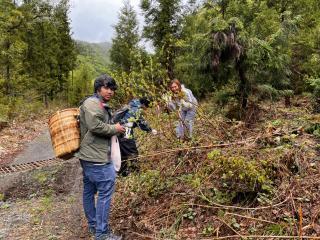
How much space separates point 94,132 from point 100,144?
0.20m

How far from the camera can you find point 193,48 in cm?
910

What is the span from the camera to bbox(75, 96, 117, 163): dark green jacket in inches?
184

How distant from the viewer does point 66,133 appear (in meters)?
4.88

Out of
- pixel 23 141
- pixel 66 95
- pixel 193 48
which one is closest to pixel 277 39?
pixel 193 48

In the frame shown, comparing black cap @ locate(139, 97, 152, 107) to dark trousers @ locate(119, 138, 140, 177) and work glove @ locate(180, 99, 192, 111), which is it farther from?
dark trousers @ locate(119, 138, 140, 177)

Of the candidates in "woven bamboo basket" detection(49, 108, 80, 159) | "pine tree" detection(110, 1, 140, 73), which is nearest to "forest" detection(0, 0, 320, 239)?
"woven bamboo basket" detection(49, 108, 80, 159)

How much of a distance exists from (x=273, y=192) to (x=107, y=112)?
7.56 feet

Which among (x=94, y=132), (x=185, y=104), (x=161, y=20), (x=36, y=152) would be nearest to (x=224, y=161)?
(x=94, y=132)

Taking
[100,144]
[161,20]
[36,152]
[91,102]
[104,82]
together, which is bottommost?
[36,152]

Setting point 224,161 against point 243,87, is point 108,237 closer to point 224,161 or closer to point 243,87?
point 224,161

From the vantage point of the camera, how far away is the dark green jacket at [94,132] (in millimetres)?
4673

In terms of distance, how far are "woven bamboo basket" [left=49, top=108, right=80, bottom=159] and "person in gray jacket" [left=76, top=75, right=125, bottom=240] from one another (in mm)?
89

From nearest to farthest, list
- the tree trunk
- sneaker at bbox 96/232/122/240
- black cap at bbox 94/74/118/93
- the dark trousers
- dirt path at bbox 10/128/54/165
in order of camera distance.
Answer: black cap at bbox 94/74/118/93, sneaker at bbox 96/232/122/240, the dark trousers, the tree trunk, dirt path at bbox 10/128/54/165

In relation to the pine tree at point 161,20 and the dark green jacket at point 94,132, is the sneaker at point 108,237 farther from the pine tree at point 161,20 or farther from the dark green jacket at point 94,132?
the pine tree at point 161,20
